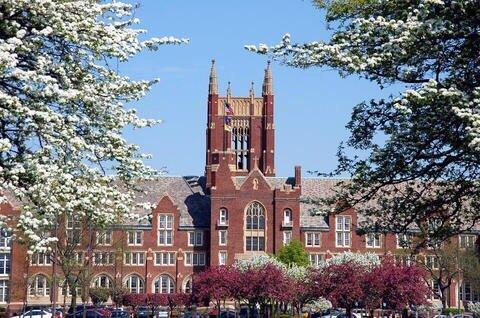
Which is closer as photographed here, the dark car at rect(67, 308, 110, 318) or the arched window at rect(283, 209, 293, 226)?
the dark car at rect(67, 308, 110, 318)

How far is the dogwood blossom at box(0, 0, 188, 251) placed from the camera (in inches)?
476

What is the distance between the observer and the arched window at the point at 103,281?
8069 centimetres

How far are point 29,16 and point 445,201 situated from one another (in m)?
7.45

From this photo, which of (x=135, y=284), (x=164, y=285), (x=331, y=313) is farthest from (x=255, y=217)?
(x=331, y=313)

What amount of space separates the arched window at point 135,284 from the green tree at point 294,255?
13.8m

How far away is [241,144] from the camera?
105250mm

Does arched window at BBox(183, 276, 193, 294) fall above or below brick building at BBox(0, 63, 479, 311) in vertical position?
below

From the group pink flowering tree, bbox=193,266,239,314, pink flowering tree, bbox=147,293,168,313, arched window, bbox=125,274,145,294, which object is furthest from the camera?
arched window, bbox=125,274,145,294

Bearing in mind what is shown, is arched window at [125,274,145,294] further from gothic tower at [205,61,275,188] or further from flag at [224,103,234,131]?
flag at [224,103,234,131]

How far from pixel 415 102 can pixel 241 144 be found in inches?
3670

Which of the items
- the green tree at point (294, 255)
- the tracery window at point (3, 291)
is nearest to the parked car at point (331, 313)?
the green tree at point (294, 255)

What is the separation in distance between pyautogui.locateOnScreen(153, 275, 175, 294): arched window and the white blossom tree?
68.7 meters

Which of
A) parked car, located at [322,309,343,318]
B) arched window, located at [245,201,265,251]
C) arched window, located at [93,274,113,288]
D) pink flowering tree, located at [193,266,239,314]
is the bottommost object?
parked car, located at [322,309,343,318]

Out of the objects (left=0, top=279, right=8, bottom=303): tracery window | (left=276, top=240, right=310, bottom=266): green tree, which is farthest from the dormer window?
(left=0, top=279, right=8, bottom=303): tracery window
